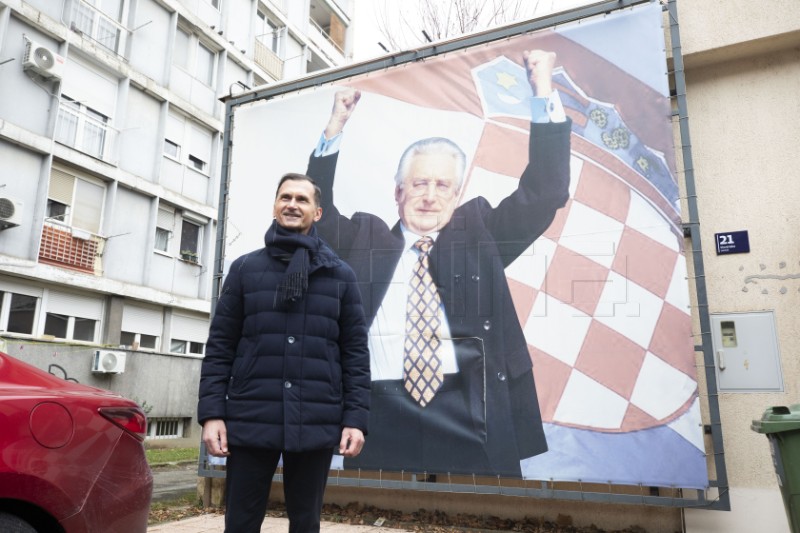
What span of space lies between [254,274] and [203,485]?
12.7 feet

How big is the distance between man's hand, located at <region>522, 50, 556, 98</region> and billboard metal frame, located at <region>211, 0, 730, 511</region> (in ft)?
0.80

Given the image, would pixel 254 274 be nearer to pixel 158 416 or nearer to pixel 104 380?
pixel 104 380

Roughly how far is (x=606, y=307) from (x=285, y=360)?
2710 millimetres

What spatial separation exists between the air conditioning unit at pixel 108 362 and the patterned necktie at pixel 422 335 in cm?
1028

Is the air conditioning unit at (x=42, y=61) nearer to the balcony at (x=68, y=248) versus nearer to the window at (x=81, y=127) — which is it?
the window at (x=81, y=127)

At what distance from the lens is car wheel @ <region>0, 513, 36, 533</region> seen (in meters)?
2.01

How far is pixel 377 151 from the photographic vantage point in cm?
527

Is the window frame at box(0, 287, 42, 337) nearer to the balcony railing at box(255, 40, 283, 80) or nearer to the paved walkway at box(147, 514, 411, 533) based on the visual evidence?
the paved walkway at box(147, 514, 411, 533)

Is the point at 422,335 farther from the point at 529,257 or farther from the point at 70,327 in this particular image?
the point at 70,327

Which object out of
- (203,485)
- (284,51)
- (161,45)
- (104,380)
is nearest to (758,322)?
(203,485)

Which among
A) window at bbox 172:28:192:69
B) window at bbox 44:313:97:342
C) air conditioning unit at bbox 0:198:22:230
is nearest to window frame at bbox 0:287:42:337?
window at bbox 44:313:97:342

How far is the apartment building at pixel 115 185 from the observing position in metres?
12.0

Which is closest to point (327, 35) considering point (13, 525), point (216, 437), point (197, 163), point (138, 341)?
point (197, 163)

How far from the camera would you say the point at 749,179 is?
14.2 feet
